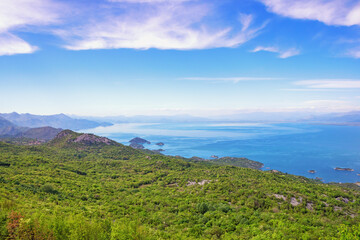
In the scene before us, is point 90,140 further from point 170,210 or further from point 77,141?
point 170,210

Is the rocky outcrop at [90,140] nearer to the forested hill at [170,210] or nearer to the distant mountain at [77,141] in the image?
the distant mountain at [77,141]

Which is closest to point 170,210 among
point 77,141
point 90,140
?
point 90,140

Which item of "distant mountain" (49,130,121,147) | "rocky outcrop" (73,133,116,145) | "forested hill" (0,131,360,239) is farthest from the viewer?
"rocky outcrop" (73,133,116,145)

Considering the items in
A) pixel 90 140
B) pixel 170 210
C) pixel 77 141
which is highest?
pixel 170 210

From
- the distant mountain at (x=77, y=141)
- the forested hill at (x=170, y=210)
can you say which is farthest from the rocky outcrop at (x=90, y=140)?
the forested hill at (x=170, y=210)

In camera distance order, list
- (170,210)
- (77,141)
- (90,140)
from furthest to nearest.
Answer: (90,140) < (77,141) < (170,210)

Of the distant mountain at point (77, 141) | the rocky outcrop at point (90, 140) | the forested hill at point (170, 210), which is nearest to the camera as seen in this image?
the forested hill at point (170, 210)

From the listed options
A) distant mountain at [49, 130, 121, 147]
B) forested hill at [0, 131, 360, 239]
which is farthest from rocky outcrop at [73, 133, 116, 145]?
forested hill at [0, 131, 360, 239]

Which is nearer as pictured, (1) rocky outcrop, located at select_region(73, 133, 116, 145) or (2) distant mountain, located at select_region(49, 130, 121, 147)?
(2) distant mountain, located at select_region(49, 130, 121, 147)

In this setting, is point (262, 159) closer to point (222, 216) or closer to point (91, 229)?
point (222, 216)

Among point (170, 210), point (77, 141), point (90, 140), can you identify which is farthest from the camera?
point (90, 140)

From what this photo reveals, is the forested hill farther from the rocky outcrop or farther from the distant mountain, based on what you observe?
the rocky outcrop

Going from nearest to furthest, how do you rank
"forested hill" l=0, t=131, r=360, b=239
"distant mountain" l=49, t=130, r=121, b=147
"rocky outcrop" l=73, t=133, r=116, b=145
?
"forested hill" l=0, t=131, r=360, b=239
"distant mountain" l=49, t=130, r=121, b=147
"rocky outcrop" l=73, t=133, r=116, b=145

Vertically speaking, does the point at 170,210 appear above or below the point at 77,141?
above
